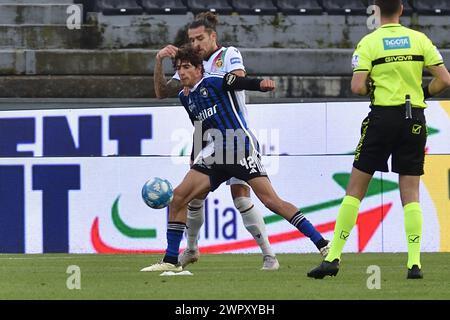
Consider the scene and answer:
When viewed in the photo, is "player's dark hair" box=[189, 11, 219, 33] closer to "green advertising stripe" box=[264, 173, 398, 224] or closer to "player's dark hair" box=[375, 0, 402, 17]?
"player's dark hair" box=[375, 0, 402, 17]

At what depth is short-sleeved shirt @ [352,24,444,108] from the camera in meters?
9.10

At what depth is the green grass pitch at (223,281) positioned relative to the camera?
802cm

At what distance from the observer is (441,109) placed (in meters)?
15.8

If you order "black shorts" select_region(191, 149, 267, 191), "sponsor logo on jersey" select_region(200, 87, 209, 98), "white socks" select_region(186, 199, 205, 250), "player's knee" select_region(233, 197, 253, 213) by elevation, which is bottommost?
"white socks" select_region(186, 199, 205, 250)

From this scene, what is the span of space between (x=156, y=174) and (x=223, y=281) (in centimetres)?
637

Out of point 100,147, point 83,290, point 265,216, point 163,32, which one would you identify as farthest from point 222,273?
point 163,32

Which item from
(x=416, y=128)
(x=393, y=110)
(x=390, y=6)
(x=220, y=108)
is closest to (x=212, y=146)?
(x=220, y=108)

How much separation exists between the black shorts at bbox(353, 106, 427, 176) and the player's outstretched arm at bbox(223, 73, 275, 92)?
1.03 meters

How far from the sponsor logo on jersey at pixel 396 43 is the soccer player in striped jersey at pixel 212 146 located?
1326 millimetres

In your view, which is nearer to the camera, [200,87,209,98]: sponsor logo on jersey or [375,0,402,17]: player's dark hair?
[375,0,402,17]: player's dark hair

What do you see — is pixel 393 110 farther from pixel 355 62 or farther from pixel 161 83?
pixel 161 83

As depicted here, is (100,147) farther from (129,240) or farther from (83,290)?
(83,290)

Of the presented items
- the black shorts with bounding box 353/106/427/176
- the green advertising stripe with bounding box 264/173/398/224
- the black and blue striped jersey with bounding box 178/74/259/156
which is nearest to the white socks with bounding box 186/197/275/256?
the black and blue striped jersey with bounding box 178/74/259/156

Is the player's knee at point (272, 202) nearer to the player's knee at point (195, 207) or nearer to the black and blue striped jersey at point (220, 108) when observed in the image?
the black and blue striped jersey at point (220, 108)
